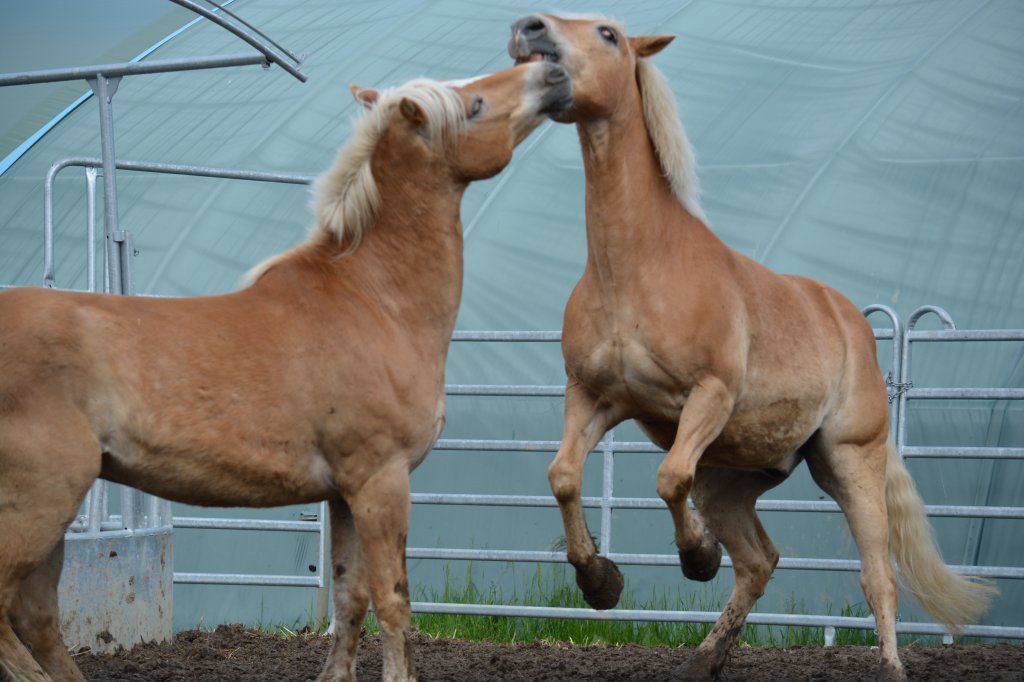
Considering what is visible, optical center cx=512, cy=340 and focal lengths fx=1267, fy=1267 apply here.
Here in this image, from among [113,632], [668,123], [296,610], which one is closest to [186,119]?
[296,610]

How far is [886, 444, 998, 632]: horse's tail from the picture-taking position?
5.68m

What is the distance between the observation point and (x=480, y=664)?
5824mm

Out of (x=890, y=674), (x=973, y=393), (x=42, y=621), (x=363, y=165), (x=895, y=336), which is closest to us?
(x=42, y=621)

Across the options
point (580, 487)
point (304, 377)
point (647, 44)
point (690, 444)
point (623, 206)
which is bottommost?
point (580, 487)

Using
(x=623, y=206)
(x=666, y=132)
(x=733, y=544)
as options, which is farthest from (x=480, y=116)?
(x=733, y=544)

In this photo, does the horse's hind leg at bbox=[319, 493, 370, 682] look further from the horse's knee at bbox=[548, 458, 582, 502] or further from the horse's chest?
the horse's chest

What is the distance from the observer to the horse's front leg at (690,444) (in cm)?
446

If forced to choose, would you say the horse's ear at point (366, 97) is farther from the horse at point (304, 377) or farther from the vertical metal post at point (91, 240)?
the vertical metal post at point (91, 240)

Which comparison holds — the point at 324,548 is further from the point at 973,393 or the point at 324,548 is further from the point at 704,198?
the point at 704,198

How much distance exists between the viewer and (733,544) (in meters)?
5.55

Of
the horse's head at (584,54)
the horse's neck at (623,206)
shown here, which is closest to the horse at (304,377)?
the horse's head at (584,54)

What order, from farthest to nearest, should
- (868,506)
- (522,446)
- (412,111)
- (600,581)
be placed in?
(522,446), (868,506), (600,581), (412,111)

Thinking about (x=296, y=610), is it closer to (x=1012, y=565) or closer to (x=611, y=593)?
(x=611, y=593)

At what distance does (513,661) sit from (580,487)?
5.11ft
